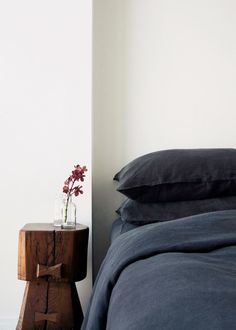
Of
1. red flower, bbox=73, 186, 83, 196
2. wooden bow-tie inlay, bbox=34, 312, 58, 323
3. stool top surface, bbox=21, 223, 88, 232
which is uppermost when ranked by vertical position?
red flower, bbox=73, 186, 83, 196

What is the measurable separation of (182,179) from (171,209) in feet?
0.39

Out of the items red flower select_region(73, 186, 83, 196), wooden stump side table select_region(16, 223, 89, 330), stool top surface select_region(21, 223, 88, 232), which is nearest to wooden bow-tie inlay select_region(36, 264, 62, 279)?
wooden stump side table select_region(16, 223, 89, 330)

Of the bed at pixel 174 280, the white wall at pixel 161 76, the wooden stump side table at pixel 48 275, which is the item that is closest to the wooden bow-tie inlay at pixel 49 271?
the wooden stump side table at pixel 48 275

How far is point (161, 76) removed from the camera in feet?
6.64

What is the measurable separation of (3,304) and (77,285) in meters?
0.33

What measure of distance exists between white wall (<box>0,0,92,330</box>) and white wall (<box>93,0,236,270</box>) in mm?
260

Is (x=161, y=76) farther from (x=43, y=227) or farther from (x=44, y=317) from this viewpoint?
(x=44, y=317)

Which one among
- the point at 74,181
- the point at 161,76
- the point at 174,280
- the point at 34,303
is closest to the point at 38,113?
the point at 74,181

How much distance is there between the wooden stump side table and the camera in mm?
1458

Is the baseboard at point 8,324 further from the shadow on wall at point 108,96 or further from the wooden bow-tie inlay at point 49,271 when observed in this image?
the shadow on wall at point 108,96

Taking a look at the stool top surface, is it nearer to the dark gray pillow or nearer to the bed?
the dark gray pillow

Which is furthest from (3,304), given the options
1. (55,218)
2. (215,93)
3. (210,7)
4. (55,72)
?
(210,7)

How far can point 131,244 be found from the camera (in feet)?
2.98

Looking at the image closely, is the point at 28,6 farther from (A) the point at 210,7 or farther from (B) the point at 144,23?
(A) the point at 210,7
